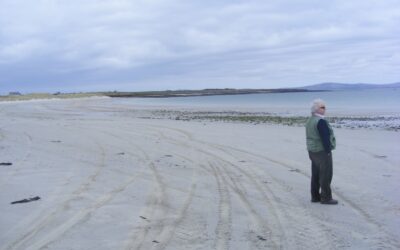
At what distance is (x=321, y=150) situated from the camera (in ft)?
28.0

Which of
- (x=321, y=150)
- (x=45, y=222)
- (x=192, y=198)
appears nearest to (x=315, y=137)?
(x=321, y=150)

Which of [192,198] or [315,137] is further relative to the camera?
[192,198]

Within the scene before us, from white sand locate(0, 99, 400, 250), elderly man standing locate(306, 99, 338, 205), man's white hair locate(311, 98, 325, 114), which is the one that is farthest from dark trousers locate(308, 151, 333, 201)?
man's white hair locate(311, 98, 325, 114)

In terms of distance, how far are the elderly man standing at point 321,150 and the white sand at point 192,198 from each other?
0.28 m

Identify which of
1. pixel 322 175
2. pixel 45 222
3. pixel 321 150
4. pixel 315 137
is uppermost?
pixel 315 137

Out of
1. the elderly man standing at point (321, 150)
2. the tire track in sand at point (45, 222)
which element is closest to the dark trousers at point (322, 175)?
the elderly man standing at point (321, 150)

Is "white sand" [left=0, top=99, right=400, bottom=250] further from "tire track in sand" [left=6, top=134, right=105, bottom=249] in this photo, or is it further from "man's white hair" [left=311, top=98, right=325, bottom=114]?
"man's white hair" [left=311, top=98, right=325, bottom=114]

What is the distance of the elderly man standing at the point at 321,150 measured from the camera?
8406mm

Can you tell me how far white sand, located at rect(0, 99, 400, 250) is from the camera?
21.1 feet

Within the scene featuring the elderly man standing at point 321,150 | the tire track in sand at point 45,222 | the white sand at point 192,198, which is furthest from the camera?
the elderly man standing at point 321,150

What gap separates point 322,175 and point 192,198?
7.44ft

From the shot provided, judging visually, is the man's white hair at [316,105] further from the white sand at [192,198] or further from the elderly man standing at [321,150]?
the white sand at [192,198]

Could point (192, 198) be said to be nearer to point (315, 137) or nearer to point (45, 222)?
point (315, 137)

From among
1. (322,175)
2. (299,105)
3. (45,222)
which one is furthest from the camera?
(299,105)
